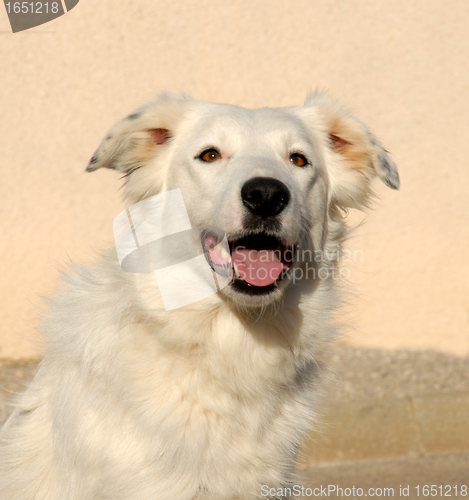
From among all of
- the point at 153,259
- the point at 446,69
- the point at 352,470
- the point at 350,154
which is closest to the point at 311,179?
the point at 350,154

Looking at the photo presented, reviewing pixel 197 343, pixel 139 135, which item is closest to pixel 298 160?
pixel 139 135

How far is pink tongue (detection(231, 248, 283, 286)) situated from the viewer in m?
2.41

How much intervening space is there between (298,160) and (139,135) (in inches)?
31.4

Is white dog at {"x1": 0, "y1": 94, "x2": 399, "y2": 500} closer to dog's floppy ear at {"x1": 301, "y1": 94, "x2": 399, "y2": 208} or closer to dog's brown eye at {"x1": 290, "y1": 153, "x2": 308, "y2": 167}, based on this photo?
dog's brown eye at {"x1": 290, "y1": 153, "x2": 308, "y2": 167}

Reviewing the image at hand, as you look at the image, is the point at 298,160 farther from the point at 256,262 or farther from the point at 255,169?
the point at 256,262

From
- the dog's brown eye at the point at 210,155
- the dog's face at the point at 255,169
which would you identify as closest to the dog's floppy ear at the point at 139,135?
the dog's face at the point at 255,169

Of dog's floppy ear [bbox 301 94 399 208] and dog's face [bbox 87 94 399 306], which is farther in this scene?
dog's floppy ear [bbox 301 94 399 208]

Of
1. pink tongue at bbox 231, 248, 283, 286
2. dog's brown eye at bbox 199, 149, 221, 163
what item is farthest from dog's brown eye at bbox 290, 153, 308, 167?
pink tongue at bbox 231, 248, 283, 286

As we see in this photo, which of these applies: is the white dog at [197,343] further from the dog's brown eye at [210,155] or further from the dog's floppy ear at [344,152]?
the dog's floppy ear at [344,152]

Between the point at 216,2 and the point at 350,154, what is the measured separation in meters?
2.81

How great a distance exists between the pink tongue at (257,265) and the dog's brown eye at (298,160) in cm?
52

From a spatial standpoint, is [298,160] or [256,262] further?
[298,160]

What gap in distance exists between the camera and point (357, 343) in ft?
17.3

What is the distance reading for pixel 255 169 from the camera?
236 cm
